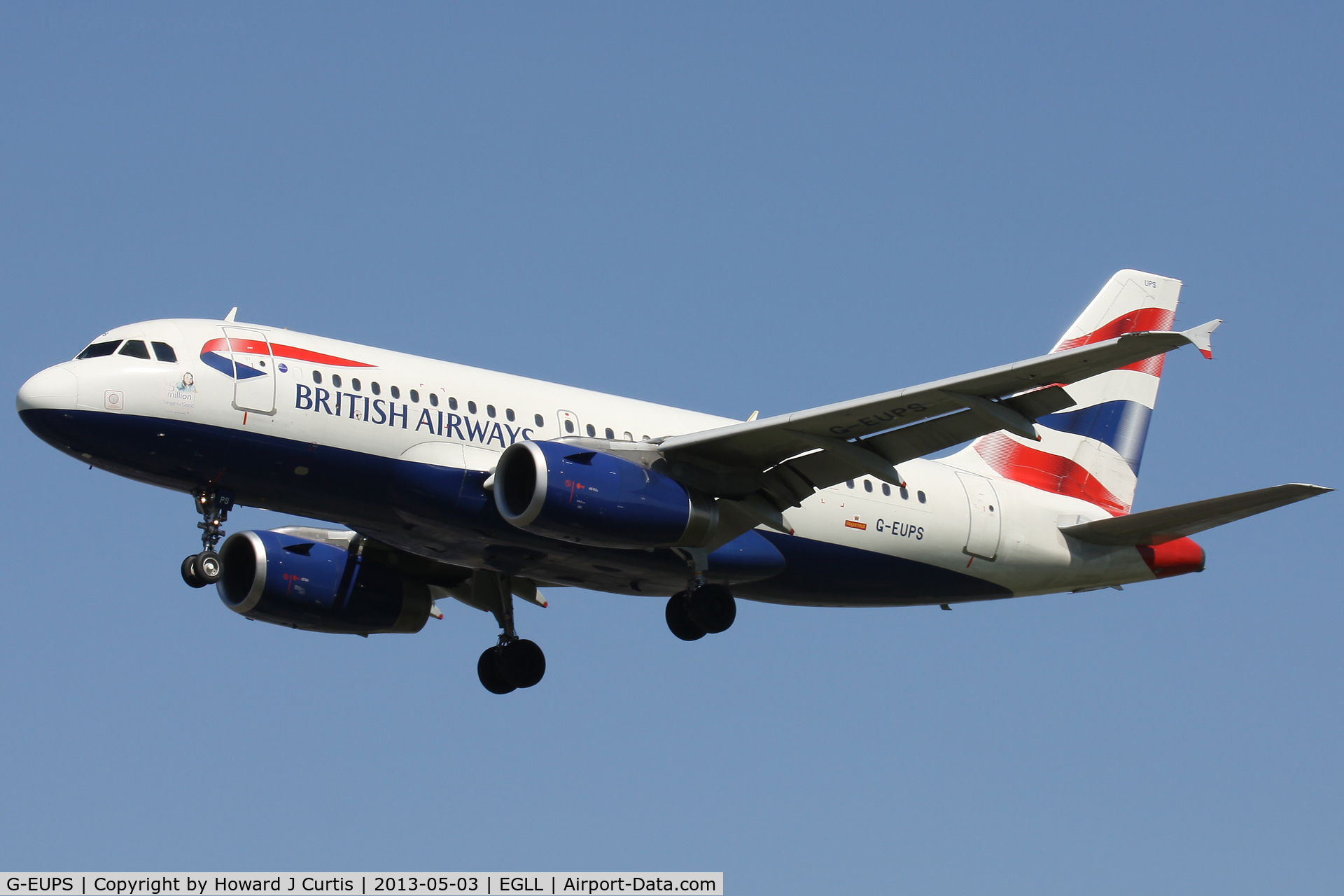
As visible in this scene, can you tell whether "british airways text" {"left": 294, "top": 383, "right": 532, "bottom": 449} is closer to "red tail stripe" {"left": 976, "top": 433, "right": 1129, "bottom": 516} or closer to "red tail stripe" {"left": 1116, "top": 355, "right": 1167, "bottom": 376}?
"red tail stripe" {"left": 976, "top": 433, "right": 1129, "bottom": 516}

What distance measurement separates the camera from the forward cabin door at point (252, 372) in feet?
86.8

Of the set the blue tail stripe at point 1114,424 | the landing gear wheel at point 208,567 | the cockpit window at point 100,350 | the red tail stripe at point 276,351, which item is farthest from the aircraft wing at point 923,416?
the cockpit window at point 100,350

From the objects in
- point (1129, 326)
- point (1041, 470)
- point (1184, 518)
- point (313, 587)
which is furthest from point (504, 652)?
point (1129, 326)

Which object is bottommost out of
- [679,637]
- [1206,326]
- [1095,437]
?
[679,637]

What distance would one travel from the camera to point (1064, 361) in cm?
2423

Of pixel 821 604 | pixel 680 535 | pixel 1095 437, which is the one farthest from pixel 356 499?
pixel 1095 437

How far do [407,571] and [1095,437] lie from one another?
1435 cm

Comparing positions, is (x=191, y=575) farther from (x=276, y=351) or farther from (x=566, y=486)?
(x=566, y=486)

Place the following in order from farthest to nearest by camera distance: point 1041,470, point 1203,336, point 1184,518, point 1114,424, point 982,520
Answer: point 1114,424 → point 1041,470 → point 982,520 → point 1184,518 → point 1203,336

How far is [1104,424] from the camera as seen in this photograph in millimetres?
35969

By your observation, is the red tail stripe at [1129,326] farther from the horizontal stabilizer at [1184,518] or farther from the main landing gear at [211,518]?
the main landing gear at [211,518]

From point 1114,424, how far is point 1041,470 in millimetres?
2676

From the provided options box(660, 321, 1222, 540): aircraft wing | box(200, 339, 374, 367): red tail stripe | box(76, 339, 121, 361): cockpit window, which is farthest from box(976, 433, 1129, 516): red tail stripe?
box(76, 339, 121, 361): cockpit window

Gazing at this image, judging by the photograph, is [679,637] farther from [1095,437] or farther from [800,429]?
[1095,437]
